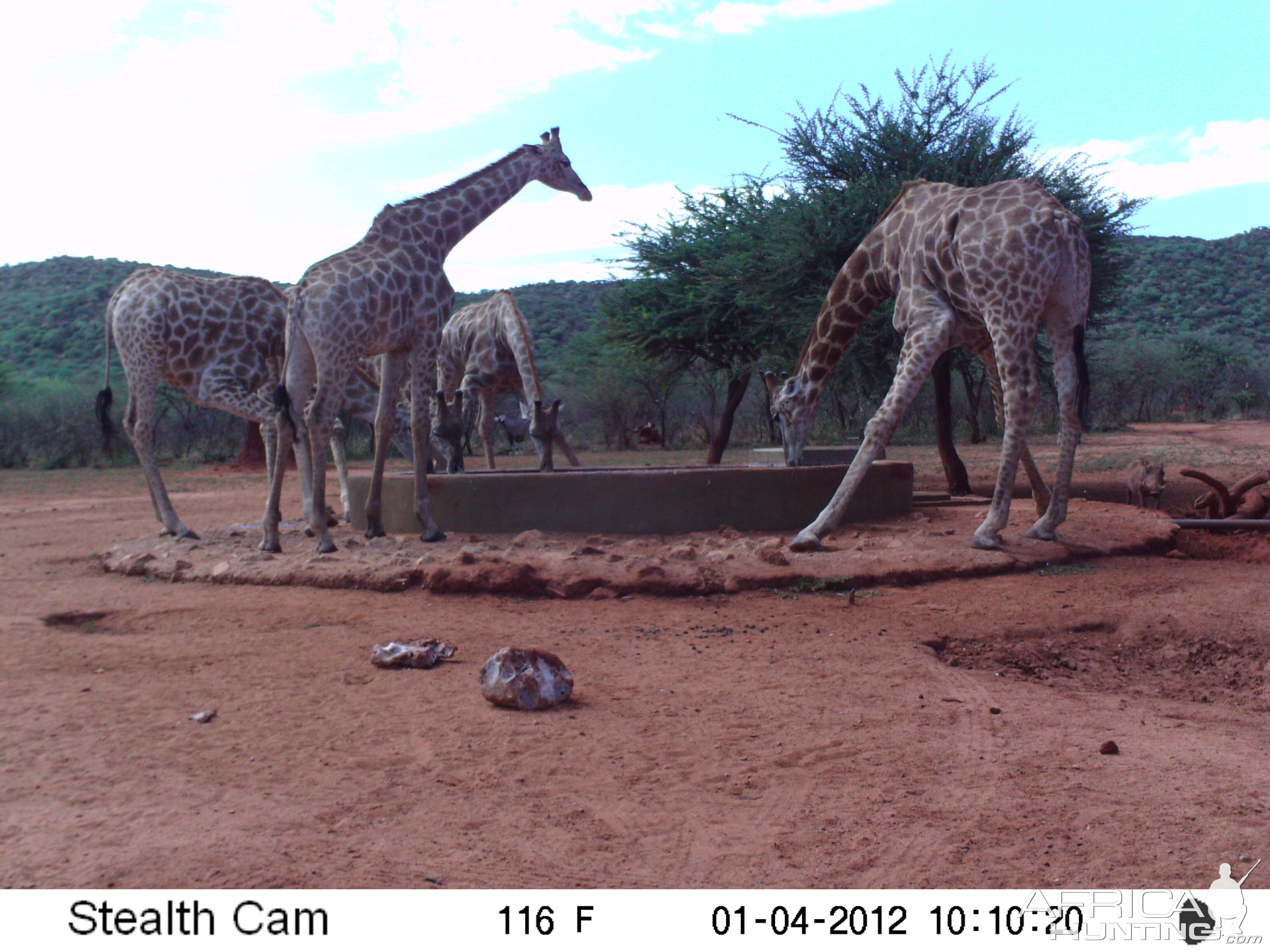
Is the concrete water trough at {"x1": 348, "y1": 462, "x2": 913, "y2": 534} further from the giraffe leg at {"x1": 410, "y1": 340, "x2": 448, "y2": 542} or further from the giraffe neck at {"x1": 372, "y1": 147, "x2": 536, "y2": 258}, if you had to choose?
the giraffe neck at {"x1": 372, "y1": 147, "x2": 536, "y2": 258}

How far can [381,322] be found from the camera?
711cm

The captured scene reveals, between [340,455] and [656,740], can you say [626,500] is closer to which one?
[340,455]

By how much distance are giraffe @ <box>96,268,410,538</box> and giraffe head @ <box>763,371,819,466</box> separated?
3982mm

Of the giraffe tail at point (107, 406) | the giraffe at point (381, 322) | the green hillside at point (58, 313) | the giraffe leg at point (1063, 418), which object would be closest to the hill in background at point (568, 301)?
the green hillside at point (58, 313)

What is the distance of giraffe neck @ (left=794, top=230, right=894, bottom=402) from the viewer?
7926mm

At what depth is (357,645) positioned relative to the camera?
4758mm

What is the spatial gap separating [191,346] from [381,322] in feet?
7.49

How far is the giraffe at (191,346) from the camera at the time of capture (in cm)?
816

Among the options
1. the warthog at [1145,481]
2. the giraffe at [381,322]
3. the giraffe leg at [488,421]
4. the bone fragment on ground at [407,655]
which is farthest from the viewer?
the giraffe leg at [488,421]

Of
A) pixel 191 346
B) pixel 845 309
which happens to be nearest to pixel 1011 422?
pixel 845 309

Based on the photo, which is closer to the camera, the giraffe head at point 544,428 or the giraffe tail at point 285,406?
the giraffe tail at point 285,406

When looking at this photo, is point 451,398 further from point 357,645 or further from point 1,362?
point 1,362

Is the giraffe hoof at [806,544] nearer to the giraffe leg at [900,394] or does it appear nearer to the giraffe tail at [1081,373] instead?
the giraffe leg at [900,394]

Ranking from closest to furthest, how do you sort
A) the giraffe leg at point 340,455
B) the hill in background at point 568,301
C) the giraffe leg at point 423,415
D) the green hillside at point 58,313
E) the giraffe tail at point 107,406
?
the giraffe leg at point 423,415, the giraffe tail at point 107,406, the giraffe leg at point 340,455, the green hillside at point 58,313, the hill in background at point 568,301
